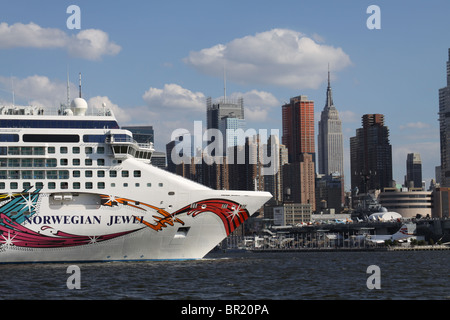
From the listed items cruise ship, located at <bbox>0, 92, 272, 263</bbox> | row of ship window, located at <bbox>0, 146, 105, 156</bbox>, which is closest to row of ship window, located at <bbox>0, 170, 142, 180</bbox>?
cruise ship, located at <bbox>0, 92, 272, 263</bbox>

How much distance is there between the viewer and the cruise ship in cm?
5066

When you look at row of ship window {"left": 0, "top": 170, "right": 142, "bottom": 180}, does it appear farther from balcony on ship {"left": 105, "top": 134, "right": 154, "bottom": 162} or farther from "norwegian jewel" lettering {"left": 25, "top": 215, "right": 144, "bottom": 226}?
"norwegian jewel" lettering {"left": 25, "top": 215, "right": 144, "bottom": 226}

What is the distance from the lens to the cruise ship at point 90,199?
166 feet

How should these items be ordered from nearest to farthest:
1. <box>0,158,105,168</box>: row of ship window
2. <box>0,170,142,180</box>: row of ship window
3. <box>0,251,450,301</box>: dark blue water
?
<box>0,251,450,301</box>: dark blue water < <box>0,170,142,180</box>: row of ship window < <box>0,158,105,168</box>: row of ship window

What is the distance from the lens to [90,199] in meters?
51.5

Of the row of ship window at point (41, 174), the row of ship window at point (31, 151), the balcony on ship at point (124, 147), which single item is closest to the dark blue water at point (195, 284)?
the row of ship window at point (41, 174)

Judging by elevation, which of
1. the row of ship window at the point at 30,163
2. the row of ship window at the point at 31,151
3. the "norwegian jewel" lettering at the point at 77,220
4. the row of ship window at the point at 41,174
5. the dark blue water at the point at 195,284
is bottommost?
the dark blue water at the point at 195,284

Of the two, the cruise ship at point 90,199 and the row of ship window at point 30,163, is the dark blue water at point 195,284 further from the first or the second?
the row of ship window at point 30,163

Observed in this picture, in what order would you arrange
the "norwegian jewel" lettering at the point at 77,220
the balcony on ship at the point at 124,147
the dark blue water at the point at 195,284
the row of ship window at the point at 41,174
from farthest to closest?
the balcony on ship at the point at 124,147, the row of ship window at the point at 41,174, the "norwegian jewel" lettering at the point at 77,220, the dark blue water at the point at 195,284

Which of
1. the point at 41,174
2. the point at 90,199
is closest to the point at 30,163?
the point at 41,174

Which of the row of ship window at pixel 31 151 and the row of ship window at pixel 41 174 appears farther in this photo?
the row of ship window at pixel 31 151
